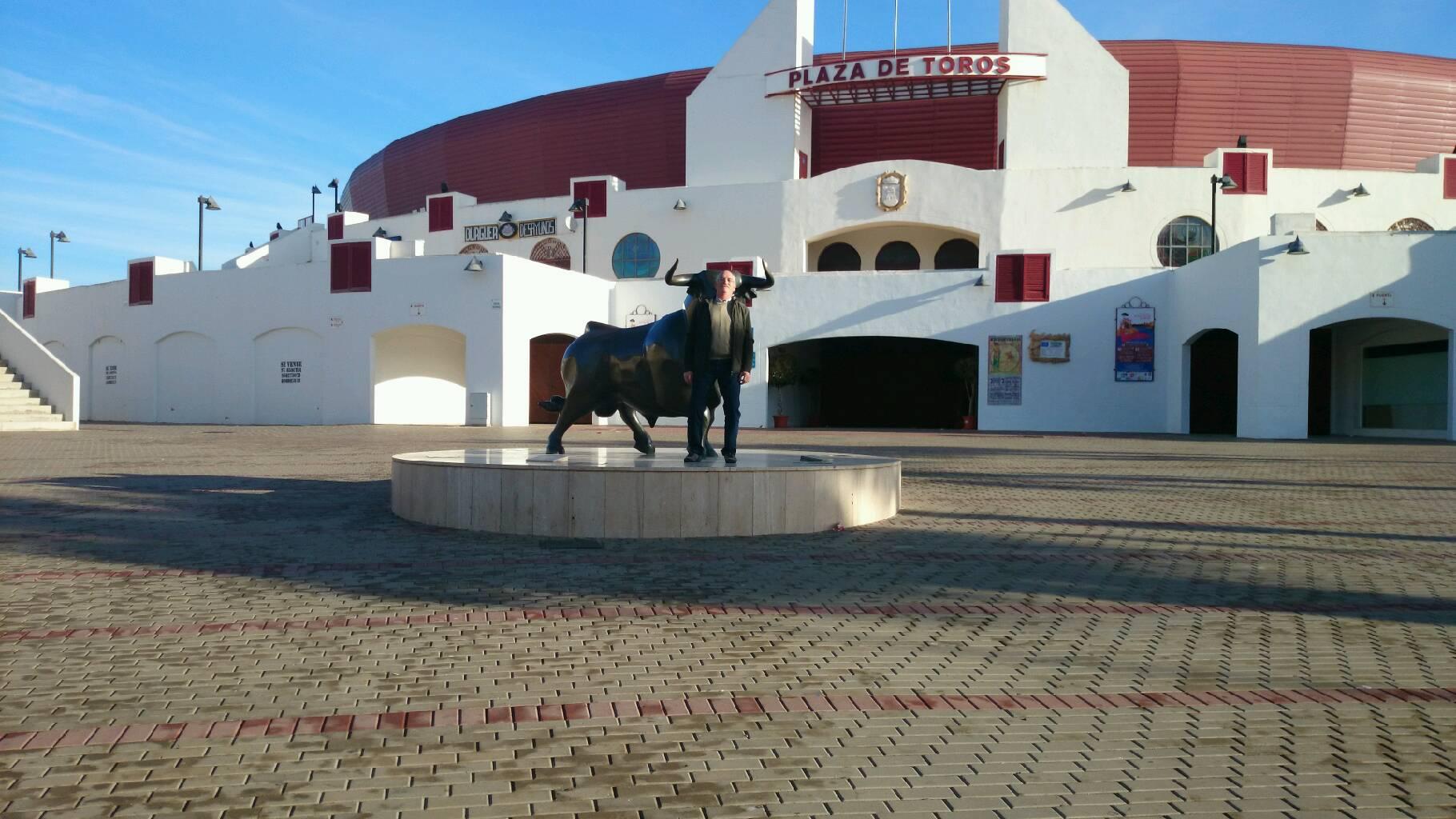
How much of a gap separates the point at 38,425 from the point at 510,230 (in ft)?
57.0

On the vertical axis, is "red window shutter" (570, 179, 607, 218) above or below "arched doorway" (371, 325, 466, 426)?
above

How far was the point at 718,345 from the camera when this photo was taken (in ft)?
28.8

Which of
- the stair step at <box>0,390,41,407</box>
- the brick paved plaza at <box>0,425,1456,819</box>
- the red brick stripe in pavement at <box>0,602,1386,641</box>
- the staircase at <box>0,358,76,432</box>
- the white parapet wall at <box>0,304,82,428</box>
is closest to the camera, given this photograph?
the brick paved plaza at <box>0,425,1456,819</box>

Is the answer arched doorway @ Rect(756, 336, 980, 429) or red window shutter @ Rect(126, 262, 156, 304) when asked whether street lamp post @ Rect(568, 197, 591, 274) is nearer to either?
arched doorway @ Rect(756, 336, 980, 429)

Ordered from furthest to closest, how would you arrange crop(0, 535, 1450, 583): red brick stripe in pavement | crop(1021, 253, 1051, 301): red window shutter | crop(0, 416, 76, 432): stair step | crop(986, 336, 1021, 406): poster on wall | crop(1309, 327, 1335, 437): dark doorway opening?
crop(1309, 327, 1335, 437): dark doorway opening
crop(986, 336, 1021, 406): poster on wall
crop(1021, 253, 1051, 301): red window shutter
crop(0, 416, 76, 432): stair step
crop(0, 535, 1450, 583): red brick stripe in pavement

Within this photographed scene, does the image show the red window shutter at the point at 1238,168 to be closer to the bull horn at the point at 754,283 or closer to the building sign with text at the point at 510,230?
the building sign with text at the point at 510,230

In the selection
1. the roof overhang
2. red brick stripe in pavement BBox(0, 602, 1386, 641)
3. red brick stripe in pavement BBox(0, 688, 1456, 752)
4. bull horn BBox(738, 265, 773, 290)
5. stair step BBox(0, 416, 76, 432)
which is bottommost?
red brick stripe in pavement BBox(0, 688, 1456, 752)

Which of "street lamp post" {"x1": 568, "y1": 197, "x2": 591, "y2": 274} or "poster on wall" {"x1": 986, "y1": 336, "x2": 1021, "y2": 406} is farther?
"street lamp post" {"x1": 568, "y1": 197, "x2": 591, "y2": 274}

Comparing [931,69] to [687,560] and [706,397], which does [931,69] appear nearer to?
[706,397]

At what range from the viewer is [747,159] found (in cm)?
3459

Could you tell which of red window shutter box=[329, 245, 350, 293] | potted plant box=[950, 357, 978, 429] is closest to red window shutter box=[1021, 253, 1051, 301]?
potted plant box=[950, 357, 978, 429]

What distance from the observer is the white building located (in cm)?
2558

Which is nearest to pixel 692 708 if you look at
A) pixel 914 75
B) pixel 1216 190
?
pixel 914 75

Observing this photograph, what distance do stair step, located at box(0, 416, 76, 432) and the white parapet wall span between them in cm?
21
